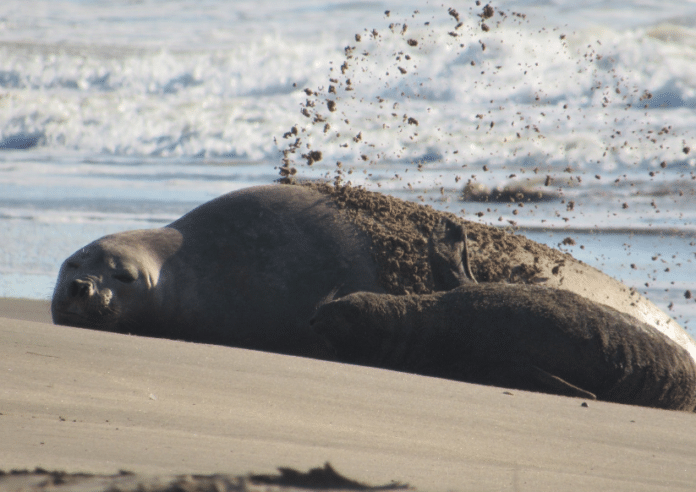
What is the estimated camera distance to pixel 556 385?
398 cm

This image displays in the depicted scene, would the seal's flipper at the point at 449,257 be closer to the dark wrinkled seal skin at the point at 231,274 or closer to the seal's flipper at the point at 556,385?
the dark wrinkled seal skin at the point at 231,274

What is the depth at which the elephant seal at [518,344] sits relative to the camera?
4.06m

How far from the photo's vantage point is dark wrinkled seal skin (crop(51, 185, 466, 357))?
4320mm

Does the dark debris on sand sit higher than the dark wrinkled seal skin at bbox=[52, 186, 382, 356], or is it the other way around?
the dark debris on sand

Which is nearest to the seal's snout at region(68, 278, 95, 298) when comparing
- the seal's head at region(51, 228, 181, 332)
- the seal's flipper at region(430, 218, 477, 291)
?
the seal's head at region(51, 228, 181, 332)

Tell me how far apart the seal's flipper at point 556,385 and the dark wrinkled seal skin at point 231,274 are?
34.1 inches

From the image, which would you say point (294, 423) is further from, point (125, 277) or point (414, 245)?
point (414, 245)

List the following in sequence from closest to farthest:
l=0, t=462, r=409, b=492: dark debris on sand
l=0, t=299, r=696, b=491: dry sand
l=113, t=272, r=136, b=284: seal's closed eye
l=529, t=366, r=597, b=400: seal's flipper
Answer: l=0, t=462, r=409, b=492: dark debris on sand
l=0, t=299, r=696, b=491: dry sand
l=529, t=366, r=597, b=400: seal's flipper
l=113, t=272, r=136, b=284: seal's closed eye

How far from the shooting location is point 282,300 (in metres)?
4.57

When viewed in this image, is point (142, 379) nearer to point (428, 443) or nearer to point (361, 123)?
point (428, 443)

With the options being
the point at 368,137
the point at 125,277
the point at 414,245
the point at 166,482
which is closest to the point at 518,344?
the point at 414,245

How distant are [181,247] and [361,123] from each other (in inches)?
447

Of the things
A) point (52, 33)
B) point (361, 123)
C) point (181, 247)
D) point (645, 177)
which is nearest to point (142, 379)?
point (181, 247)

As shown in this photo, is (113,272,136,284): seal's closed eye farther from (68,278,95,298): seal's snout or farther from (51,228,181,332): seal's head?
(68,278,95,298): seal's snout
